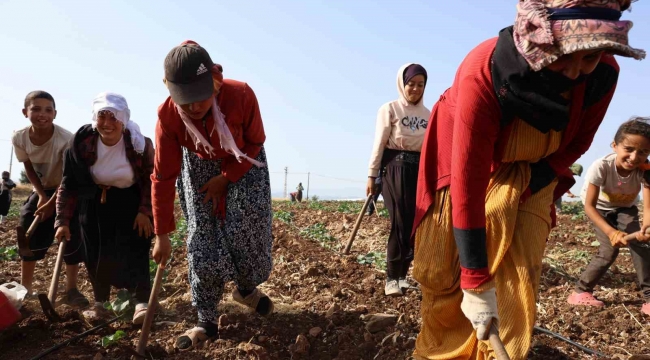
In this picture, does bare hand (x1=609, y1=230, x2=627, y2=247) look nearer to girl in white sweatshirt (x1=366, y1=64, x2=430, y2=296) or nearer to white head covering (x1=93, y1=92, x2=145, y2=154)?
girl in white sweatshirt (x1=366, y1=64, x2=430, y2=296)

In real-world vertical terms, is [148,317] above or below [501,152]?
below

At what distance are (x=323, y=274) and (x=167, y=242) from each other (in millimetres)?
1885

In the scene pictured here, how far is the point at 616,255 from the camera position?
3.94 m

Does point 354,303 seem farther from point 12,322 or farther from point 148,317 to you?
point 12,322

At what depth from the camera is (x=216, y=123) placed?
2.85m

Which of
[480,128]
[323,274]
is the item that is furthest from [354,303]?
[480,128]

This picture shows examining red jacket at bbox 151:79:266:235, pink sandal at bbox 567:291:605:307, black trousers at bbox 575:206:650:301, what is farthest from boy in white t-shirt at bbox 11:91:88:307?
black trousers at bbox 575:206:650:301

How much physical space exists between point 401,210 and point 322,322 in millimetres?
1062

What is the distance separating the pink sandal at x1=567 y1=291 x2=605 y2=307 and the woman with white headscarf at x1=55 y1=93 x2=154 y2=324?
3001 millimetres

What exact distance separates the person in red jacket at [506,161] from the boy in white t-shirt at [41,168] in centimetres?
311

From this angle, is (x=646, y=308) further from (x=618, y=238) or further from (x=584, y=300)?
(x=618, y=238)

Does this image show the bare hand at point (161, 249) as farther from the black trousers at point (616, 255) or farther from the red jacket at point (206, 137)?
the black trousers at point (616, 255)

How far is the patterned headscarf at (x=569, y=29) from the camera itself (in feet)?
4.91

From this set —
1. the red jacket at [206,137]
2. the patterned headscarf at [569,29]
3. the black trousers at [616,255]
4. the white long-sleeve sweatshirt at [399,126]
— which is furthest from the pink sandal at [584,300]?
the patterned headscarf at [569,29]
